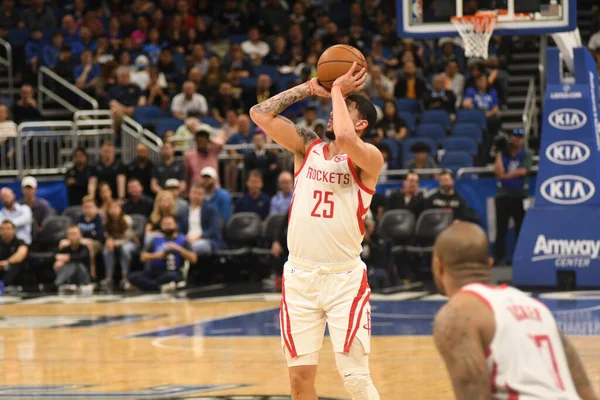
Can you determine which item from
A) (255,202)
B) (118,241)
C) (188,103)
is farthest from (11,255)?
(188,103)

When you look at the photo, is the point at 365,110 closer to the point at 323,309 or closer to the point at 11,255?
the point at 323,309

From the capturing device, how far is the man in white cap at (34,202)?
1762 cm

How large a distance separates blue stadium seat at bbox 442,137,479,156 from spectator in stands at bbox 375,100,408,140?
2.50 feet

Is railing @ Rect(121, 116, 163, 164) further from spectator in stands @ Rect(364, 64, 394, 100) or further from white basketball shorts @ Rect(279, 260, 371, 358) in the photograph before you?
white basketball shorts @ Rect(279, 260, 371, 358)

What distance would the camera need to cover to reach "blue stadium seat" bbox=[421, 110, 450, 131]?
1869 cm

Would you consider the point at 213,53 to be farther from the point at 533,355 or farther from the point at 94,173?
the point at 533,355

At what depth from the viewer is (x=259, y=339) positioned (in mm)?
11383

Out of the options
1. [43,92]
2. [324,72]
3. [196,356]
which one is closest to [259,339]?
[196,356]

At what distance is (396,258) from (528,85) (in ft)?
21.4

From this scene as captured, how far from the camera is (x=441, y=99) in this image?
61.9ft

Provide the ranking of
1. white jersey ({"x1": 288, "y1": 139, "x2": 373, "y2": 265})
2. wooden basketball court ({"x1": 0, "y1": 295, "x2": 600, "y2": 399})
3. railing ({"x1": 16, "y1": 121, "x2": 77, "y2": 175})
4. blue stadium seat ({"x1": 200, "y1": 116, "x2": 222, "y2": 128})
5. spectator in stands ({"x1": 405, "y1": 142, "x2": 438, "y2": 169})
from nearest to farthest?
white jersey ({"x1": 288, "y1": 139, "x2": 373, "y2": 265}), wooden basketball court ({"x1": 0, "y1": 295, "x2": 600, "y2": 399}), spectator in stands ({"x1": 405, "y1": 142, "x2": 438, "y2": 169}), railing ({"x1": 16, "y1": 121, "x2": 77, "y2": 175}), blue stadium seat ({"x1": 200, "y1": 116, "x2": 222, "y2": 128})

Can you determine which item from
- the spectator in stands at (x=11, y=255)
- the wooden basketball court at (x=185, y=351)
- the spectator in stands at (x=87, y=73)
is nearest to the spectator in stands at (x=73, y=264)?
the spectator in stands at (x=11, y=255)

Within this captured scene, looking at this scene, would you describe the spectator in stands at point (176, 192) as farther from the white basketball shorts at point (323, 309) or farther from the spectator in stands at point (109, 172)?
the white basketball shorts at point (323, 309)

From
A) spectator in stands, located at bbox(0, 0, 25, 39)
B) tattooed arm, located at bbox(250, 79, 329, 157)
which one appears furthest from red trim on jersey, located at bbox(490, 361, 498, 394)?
spectator in stands, located at bbox(0, 0, 25, 39)
